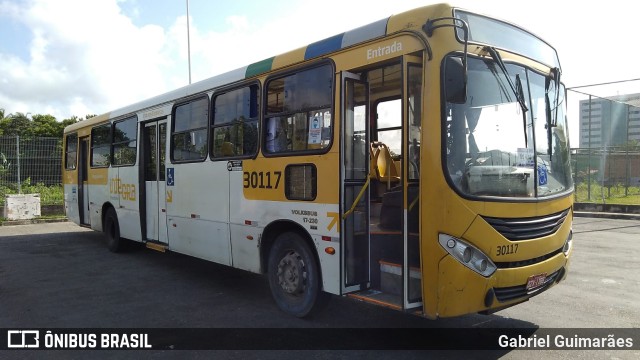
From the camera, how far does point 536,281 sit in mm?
4301

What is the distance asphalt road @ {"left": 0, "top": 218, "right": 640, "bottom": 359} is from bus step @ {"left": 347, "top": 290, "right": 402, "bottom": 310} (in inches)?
18.5

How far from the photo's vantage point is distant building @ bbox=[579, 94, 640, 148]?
1541 centimetres

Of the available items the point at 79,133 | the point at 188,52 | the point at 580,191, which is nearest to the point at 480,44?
the point at 79,133

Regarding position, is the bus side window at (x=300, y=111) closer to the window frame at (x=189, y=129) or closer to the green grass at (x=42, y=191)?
the window frame at (x=189, y=129)

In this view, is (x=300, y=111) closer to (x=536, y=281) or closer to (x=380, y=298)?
(x=380, y=298)

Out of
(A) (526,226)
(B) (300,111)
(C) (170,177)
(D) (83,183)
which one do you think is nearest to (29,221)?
(D) (83,183)

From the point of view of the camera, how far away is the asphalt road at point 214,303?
450 cm

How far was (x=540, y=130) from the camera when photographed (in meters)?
4.59

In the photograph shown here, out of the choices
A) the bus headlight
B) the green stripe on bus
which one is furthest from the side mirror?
the green stripe on bus

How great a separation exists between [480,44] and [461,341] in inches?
113

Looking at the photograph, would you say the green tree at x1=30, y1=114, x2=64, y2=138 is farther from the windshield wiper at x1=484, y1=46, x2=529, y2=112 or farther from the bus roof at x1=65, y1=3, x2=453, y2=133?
the windshield wiper at x1=484, y1=46, x2=529, y2=112

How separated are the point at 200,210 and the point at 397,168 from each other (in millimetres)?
3045

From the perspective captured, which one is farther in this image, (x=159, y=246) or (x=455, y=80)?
(x=159, y=246)

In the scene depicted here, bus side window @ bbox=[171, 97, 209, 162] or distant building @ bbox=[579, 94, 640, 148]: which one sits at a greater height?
distant building @ bbox=[579, 94, 640, 148]
